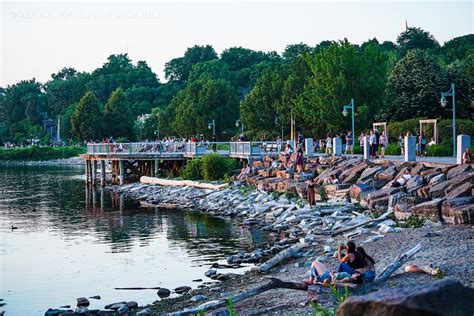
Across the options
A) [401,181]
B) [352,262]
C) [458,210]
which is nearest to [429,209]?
[458,210]

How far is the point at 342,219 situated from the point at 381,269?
886 cm

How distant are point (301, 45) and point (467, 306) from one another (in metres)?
128

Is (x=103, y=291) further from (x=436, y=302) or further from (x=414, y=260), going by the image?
(x=436, y=302)

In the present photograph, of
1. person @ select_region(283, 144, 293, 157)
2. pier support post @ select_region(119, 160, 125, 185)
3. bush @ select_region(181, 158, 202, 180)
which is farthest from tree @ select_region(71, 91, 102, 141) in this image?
person @ select_region(283, 144, 293, 157)

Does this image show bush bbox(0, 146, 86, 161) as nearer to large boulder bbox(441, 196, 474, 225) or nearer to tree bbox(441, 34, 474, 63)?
tree bbox(441, 34, 474, 63)

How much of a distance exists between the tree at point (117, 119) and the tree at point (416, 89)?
50236 mm

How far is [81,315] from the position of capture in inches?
627

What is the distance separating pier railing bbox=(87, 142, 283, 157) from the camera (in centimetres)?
4634

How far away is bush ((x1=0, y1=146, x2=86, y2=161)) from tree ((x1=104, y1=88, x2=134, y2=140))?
15325 millimetres

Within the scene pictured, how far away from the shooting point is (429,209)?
2111 centimetres

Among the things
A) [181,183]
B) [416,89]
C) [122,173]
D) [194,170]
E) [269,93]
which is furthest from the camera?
[269,93]

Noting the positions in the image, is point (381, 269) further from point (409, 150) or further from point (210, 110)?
point (210, 110)

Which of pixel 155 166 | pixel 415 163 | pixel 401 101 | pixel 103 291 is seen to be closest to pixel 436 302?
pixel 103 291

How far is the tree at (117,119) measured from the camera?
102 metres
